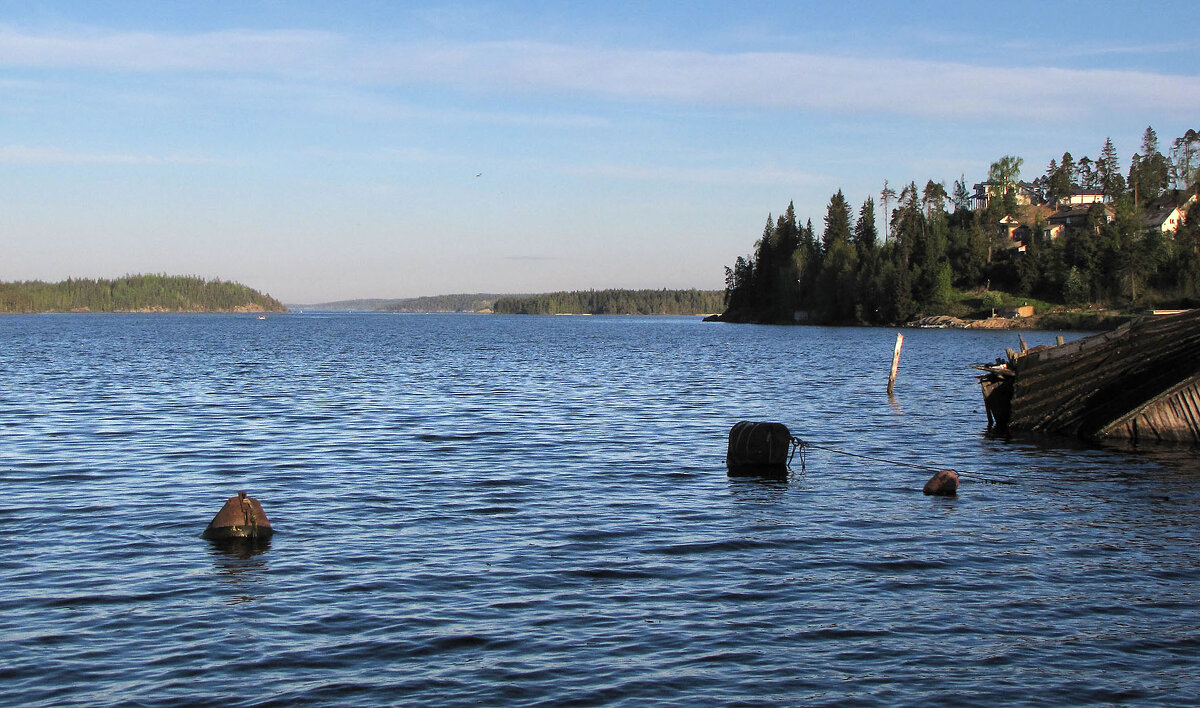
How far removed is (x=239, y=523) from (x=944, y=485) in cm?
1587

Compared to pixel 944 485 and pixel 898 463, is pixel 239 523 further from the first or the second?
pixel 898 463

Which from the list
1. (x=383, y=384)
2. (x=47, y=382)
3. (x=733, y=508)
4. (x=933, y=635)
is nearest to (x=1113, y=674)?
(x=933, y=635)

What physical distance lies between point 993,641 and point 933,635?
77 cm

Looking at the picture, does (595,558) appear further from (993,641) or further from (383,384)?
(383,384)

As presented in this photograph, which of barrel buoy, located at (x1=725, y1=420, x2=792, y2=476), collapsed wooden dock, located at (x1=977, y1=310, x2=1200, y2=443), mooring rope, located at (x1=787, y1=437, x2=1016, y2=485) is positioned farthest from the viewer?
collapsed wooden dock, located at (x1=977, y1=310, x2=1200, y2=443)

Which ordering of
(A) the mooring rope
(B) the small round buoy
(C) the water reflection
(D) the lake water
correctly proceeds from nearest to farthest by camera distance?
(D) the lake water, (C) the water reflection, (B) the small round buoy, (A) the mooring rope

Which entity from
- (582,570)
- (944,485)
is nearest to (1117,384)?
(944,485)

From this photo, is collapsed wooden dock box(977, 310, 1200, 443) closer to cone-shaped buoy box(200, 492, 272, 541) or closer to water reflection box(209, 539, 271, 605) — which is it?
cone-shaped buoy box(200, 492, 272, 541)

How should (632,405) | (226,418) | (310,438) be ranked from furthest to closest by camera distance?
(632,405) < (226,418) < (310,438)

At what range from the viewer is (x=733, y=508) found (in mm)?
22938

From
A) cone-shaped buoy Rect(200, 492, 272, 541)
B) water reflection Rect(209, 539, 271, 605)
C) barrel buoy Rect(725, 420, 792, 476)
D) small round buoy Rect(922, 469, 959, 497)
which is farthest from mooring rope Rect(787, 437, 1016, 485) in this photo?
water reflection Rect(209, 539, 271, 605)

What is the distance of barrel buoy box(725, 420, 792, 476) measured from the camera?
28.0m

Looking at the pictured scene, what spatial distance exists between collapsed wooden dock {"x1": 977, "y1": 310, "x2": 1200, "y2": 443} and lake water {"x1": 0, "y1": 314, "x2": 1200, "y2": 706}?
193 cm

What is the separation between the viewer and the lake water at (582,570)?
1240 centimetres
